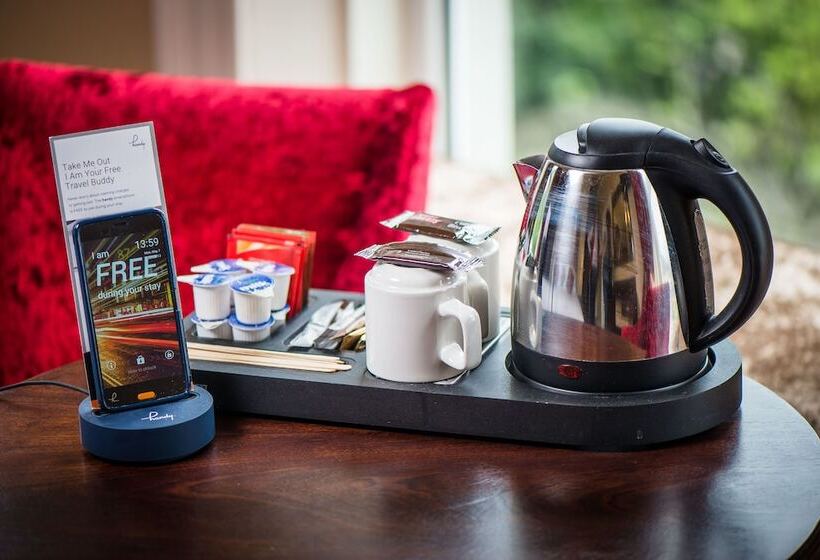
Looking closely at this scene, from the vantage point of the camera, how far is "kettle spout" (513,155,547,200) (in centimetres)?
101

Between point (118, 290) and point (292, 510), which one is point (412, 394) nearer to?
point (292, 510)

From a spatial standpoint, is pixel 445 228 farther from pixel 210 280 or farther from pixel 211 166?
pixel 211 166

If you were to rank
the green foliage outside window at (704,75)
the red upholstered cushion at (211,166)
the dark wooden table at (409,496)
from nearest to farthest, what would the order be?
1. the dark wooden table at (409,496)
2. the red upholstered cushion at (211,166)
3. the green foliage outside window at (704,75)

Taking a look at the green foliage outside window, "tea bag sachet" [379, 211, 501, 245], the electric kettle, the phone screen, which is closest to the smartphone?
the phone screen

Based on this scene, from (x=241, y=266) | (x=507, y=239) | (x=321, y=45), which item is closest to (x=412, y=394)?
(x=241, y=266)

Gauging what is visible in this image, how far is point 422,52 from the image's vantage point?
2287 mm

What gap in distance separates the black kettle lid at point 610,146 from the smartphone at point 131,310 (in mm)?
385

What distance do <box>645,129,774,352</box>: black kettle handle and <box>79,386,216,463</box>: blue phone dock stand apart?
0.46m

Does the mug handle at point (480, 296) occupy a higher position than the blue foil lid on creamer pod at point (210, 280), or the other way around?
the blue foil lid on creamer pod at point (210, 280)

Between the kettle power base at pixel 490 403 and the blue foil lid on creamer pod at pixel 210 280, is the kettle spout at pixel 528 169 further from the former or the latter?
the blue foil lid on creamer pod at pixel 210 280

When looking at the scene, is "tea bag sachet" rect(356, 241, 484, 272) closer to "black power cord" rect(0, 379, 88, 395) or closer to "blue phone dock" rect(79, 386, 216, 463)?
"blue phone dock" rect(79, 386, 216, 463)

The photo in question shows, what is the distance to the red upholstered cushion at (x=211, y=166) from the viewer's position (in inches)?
58.6

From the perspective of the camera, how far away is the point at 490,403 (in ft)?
3.06

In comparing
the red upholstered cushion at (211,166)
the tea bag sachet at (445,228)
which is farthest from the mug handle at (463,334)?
the red upholstered cushion at (211,166)
